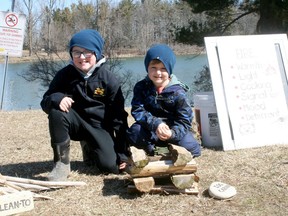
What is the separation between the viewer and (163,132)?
2.81 metres

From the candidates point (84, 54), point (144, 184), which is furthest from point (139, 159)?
point (84, 54)

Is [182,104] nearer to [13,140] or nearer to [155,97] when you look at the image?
[155,97]

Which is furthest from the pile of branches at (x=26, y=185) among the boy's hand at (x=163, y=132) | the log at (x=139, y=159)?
the boy's hand at (x=163, y=132)

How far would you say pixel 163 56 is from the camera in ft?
9.50

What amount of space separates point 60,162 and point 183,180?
94 cm

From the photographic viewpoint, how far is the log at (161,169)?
2607 mm

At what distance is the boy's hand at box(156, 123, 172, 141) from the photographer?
2.81 meters

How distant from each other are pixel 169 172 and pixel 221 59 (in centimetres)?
165

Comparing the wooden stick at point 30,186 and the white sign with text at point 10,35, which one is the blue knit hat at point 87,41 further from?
the white sign with text at point 10,35

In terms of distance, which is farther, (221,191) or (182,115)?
(182,115)

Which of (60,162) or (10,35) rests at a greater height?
(10,35)

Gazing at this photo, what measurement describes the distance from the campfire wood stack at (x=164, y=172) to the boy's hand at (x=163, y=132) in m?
0.13

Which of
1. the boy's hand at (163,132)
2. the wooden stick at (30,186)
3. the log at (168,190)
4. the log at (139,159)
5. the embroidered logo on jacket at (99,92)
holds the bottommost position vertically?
the log at (168,190)

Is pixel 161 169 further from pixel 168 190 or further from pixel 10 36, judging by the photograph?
pixel 10 36
